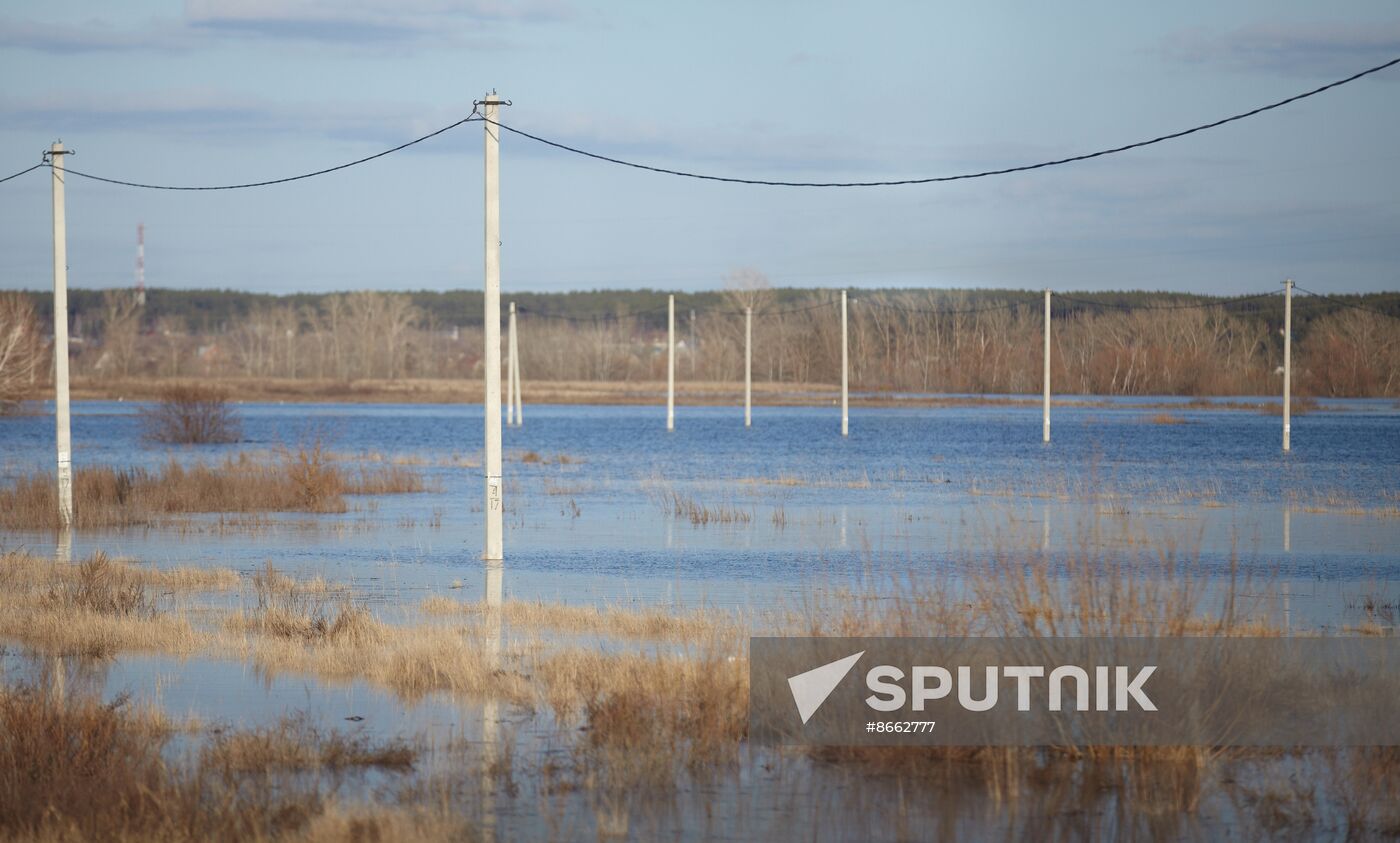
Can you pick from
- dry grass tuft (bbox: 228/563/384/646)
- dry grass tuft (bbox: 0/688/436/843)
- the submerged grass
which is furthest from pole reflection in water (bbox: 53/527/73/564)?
dry grass tuft (bbox: 0/688/436/843)

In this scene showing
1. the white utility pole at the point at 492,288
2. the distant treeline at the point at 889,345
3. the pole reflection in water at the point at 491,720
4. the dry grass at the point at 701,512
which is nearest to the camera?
the pole reflection in water at the point at 491,720

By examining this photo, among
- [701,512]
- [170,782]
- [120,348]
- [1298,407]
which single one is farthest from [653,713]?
[120,348]

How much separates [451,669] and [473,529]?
49.5 ft

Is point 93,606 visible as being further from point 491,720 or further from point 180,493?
point 180,493

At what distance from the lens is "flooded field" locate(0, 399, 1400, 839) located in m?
8.34

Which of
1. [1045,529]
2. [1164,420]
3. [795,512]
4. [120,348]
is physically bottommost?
[795,512]

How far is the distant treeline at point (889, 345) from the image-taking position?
4291 inches

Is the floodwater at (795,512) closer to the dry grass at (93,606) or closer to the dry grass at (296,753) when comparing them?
the dry grass at (93,606)

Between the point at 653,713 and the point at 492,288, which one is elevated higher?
the point at 492,288

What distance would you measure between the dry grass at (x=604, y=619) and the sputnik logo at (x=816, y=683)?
228cm

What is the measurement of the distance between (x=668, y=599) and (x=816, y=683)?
708cm

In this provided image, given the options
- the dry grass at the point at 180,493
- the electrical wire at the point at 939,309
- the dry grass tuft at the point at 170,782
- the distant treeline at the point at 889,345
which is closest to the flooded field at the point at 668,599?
the dry grass tuft at the point at 170,782

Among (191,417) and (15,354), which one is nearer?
(15,354)

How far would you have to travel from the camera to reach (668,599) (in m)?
17.0
